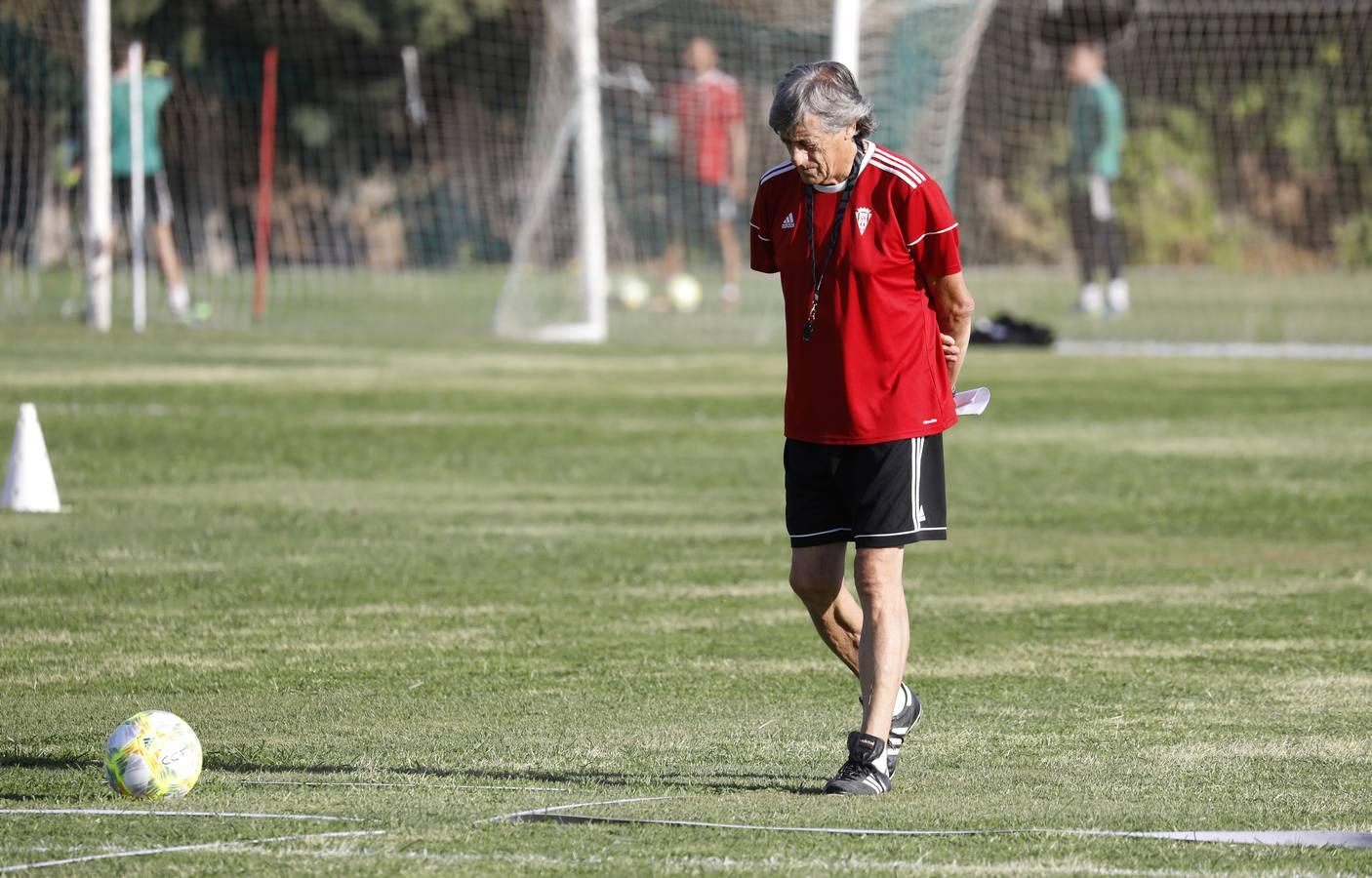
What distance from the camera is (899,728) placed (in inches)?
262

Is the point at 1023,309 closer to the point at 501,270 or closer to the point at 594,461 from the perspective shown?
the point at 501,270

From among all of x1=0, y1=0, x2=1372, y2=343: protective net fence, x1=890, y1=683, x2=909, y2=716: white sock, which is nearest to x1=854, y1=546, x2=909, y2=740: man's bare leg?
x1=890, y1=683, x2=909, y2=716: white sock

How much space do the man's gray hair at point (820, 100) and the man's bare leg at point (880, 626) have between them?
3.88 ft

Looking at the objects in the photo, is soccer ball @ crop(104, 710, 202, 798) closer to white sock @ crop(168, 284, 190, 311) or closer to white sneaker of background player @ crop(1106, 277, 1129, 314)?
white sock @ crop(168, 284, 190, 311)

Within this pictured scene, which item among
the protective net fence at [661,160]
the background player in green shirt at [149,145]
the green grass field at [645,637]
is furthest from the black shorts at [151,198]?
the green grass field at [645,637]

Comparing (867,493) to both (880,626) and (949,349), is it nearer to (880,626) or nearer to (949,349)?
(880,626)

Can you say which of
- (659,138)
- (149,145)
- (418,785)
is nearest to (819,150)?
(418,785)

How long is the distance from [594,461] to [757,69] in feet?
51.2


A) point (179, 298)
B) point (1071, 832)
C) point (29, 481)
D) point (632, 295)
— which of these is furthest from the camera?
point (632, 295)

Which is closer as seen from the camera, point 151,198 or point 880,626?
point 880,626

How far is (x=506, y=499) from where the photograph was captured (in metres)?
13.5

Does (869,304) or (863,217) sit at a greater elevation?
(863,217)

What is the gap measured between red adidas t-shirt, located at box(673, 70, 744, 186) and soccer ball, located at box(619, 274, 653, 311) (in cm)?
205

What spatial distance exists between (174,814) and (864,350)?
2194 mm
